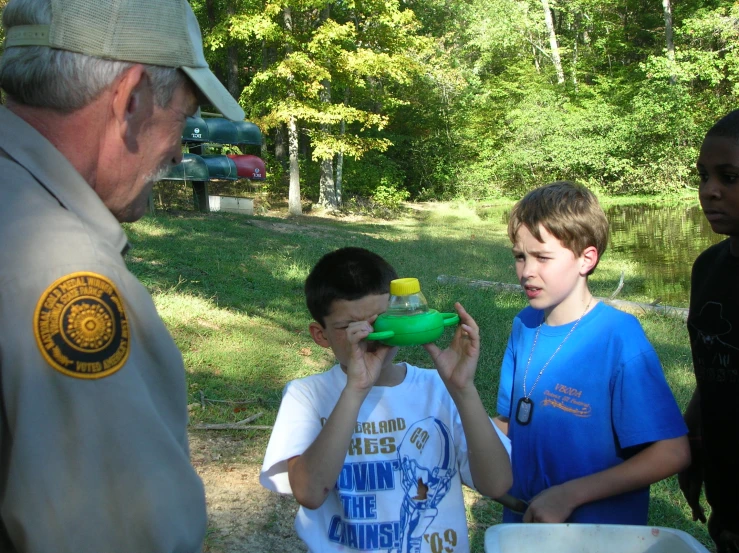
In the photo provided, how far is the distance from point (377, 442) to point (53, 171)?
4.66 feet

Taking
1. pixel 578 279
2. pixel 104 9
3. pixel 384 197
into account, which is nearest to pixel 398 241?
pixel 384 197

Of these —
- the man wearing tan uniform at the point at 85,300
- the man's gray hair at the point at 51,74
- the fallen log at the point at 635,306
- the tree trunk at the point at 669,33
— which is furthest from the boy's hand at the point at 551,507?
the tree trunk at the point at 669,33

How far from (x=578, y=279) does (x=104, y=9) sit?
1.97 metres

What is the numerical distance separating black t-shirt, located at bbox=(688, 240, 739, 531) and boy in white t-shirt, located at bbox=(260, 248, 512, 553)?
2.94 ft

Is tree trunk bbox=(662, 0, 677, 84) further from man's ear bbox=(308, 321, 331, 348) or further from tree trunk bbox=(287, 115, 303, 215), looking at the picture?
man's ear bbox=(308, 321, 331, 348)

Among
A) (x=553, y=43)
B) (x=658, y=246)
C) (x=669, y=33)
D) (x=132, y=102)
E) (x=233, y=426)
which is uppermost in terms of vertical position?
(x=553, y=43)

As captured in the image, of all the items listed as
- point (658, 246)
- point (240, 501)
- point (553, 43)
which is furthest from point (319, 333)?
point (553, 43)

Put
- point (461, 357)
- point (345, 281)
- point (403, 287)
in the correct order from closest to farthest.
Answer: point (403, 287), point (461, 357), point (345, 281)

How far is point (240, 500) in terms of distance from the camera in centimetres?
442

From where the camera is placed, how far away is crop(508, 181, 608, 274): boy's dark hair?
2789mm

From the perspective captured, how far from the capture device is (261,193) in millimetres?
29188

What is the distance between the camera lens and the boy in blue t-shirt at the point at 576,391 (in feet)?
8.09

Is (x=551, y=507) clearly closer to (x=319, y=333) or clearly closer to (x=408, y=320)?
(x=408, y=320)

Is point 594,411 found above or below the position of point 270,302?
above
